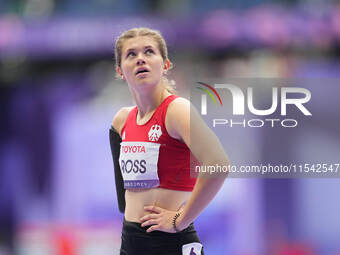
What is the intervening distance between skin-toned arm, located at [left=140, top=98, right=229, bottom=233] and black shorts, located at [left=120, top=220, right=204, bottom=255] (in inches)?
2.4

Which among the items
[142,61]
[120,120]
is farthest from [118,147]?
[142,61]

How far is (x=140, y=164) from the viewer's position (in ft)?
10.0

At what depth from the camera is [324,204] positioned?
8.21 m

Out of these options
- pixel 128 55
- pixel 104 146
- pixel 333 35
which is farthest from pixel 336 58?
pixel 128 55

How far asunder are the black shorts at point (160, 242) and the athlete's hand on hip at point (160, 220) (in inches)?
2.0

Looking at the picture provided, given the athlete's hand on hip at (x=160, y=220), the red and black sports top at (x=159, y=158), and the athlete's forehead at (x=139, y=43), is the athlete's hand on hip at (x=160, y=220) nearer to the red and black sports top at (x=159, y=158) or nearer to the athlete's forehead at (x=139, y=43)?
the red and black sports top at (x=159, y=158)

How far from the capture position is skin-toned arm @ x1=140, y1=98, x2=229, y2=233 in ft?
9.49

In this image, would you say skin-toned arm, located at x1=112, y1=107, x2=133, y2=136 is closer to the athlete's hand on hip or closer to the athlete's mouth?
the athlete's mouth

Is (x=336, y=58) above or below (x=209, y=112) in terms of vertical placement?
above

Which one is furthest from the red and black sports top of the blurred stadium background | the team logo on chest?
the blurred stadium background

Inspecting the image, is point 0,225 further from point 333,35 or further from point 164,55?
point 164,55

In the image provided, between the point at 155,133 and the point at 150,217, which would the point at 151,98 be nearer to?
the point at 155,133

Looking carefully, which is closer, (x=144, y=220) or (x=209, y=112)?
(x=144, y=220)

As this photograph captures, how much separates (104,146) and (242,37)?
2.68 m
